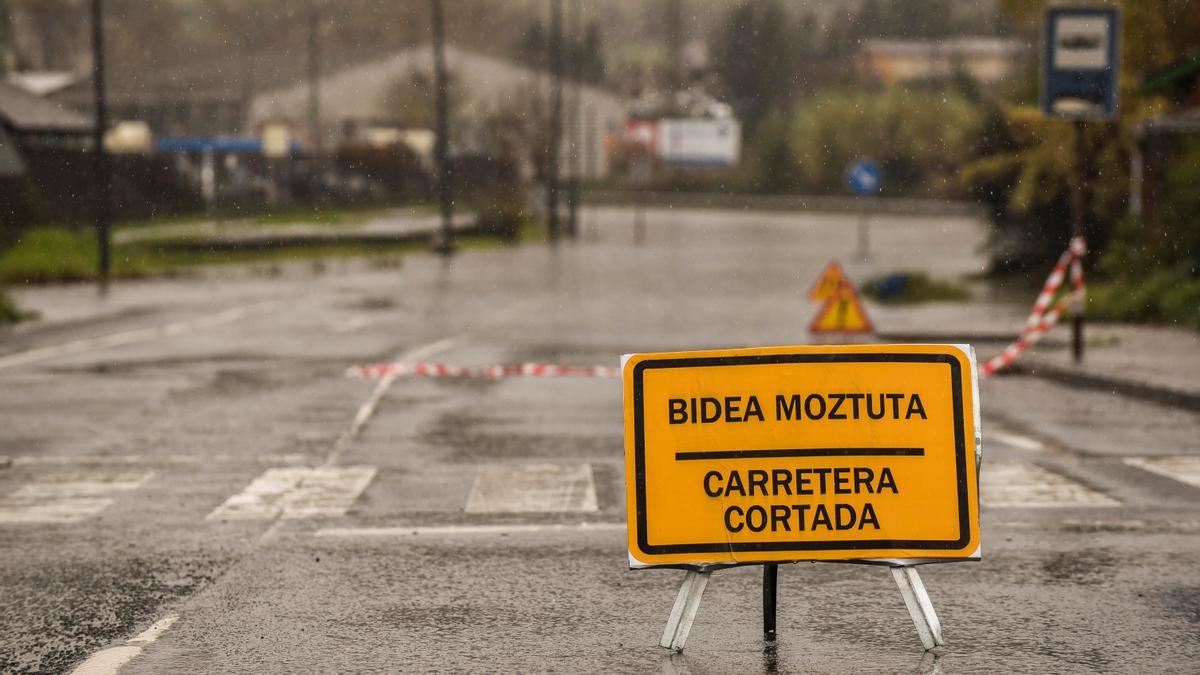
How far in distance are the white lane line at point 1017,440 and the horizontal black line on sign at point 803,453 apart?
6383 mm

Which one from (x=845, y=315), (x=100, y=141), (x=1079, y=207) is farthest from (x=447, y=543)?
(x=100, y=141)

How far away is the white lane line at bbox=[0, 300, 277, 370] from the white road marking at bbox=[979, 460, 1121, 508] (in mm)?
11416

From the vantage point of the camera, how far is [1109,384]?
57.3ft

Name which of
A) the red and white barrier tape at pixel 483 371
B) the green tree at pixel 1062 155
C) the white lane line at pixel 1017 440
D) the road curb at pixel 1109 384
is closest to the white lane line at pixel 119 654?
the white lane line at pixel 1017 440

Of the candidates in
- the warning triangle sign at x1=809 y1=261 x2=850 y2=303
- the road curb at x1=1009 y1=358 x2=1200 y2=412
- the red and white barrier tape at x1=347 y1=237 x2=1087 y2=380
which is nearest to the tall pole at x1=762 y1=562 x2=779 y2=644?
the road curb at x1=1009 y1=358 x2=1200 y2=412

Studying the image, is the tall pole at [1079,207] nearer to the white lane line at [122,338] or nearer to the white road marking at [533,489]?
the white road marking at [533,489]

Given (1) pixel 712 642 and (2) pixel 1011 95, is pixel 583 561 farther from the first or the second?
(2) pixel 1011 95

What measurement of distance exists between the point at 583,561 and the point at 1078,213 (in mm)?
12341

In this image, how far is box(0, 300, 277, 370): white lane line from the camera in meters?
20.5

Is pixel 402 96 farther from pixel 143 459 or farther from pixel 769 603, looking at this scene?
pixel 769 603

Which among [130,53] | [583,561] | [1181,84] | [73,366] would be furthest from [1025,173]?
[130,53]

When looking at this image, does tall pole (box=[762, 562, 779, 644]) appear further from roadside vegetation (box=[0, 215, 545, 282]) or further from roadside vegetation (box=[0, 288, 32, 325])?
roadside vegetation (box=[0, 215, 545, 282])

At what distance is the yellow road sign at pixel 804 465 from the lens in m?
6.84

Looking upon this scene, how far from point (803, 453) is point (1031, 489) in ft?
15.0
